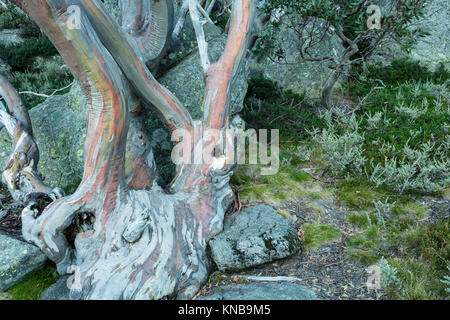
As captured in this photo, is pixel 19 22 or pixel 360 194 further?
pixel 19 22

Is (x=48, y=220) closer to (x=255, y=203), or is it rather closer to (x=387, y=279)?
(x=255, y=203)

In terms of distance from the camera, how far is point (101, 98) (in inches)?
133

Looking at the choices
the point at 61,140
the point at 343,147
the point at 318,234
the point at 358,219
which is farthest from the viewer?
the point at 343,147

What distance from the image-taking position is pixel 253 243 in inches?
146

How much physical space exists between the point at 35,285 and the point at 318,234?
2.95 m

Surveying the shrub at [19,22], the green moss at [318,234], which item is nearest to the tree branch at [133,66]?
the green moss at [318,234]

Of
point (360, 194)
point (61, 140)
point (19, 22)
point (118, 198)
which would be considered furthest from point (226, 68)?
point (19, 22)

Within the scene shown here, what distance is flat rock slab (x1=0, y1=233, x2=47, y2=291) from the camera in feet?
11.5

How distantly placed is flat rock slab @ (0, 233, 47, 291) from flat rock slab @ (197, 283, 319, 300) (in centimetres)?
170

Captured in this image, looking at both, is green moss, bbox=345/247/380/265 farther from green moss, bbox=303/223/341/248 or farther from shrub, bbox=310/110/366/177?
shrub, bbox=310/110/366/177

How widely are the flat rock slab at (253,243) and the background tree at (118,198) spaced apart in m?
0.18

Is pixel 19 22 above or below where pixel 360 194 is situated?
above

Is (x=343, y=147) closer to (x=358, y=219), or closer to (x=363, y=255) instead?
(x=358, y=219)

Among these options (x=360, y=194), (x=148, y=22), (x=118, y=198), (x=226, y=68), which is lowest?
(x=360, y=194)
